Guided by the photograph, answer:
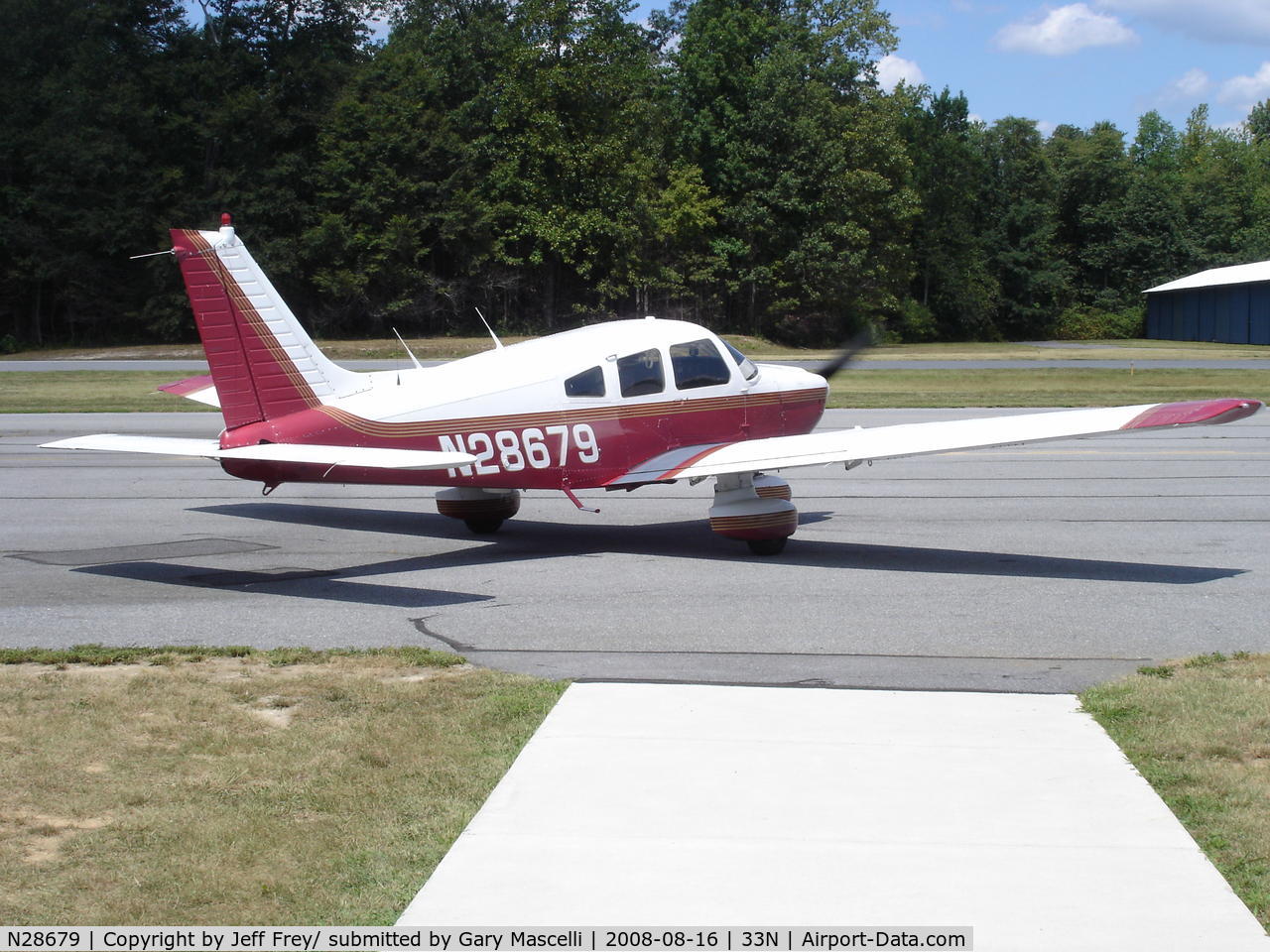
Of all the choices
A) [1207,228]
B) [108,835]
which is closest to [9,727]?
[108,835]

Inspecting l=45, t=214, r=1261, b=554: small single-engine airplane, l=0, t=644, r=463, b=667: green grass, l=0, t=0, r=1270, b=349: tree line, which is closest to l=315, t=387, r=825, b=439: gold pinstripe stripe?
l=45, t=214, r=1261, b=554: small single-engine airplane

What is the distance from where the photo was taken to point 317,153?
59219 mm

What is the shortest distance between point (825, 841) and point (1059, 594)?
5.96 m

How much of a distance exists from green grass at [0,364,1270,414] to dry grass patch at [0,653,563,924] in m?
22.5

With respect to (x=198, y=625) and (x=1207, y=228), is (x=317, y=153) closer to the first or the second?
(x=198, y=625)

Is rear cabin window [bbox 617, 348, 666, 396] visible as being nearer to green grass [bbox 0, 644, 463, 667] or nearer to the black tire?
the black tire

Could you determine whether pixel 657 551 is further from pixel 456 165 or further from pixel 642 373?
pixel 456 165

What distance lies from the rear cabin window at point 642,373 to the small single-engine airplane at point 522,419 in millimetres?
14

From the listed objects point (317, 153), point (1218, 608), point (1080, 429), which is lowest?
point (1218, 608)

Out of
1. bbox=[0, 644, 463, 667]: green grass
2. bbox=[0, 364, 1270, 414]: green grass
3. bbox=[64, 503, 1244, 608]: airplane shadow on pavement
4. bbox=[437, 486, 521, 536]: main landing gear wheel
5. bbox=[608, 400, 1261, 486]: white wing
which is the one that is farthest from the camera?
bbox=[0, 364, 1270, 414]: green grass

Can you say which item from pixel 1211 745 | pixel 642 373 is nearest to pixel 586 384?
pixel 642 373

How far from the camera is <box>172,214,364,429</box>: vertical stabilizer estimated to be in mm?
11539

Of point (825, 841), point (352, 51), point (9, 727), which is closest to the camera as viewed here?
point (825, 841)

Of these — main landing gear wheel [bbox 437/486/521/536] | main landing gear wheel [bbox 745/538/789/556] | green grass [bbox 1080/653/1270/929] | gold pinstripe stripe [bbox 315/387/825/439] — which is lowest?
green grass [bbox 1080/653/1270/929]
